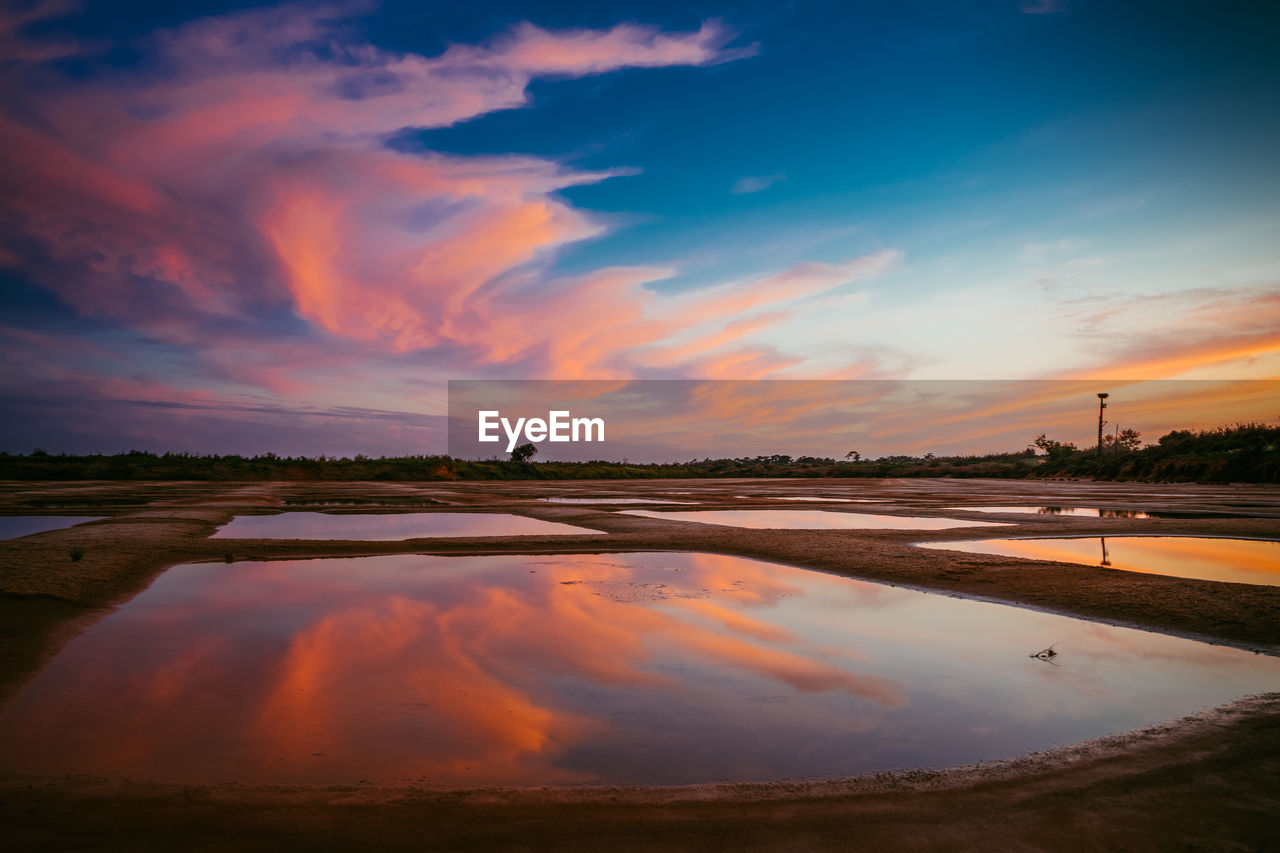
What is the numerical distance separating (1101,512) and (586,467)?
8511 cm

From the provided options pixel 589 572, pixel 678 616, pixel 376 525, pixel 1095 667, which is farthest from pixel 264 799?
pixel 376 525

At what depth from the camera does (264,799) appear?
4.54m

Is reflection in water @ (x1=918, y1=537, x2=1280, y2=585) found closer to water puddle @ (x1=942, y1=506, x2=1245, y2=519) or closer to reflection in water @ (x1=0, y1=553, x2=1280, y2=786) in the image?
reflection in water @ (x1=0, y1=553, x2=1280, y2=786)

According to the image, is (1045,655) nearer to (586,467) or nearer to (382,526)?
(382,526)

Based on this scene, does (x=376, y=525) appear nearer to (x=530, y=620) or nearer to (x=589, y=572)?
(x=589, y=572)

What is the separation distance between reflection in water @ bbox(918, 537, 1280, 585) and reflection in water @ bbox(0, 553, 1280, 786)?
5.97m

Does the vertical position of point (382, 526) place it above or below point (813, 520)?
above

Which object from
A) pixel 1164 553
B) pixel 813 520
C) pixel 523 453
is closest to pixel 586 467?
pixel 523 453

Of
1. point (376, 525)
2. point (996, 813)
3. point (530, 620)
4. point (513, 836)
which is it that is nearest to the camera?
point (513, 836)

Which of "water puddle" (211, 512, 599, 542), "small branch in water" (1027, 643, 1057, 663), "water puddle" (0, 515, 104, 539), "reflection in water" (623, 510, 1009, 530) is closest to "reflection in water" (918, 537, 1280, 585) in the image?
"reflection in water" (623, 510, 1009, 530)

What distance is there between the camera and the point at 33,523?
22641 mm

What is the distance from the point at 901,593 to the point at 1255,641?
4.73 meters

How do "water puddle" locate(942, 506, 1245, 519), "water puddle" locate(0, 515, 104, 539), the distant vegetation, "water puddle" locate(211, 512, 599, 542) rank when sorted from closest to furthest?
"water puddle" locate(0, 515, 104, 539)
"water puddle" locate(211, 512, 599, 542)
"water puddle" locate(942, 506, 1245, 519)
the distant vegetation

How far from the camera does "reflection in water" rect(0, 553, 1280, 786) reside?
528 centimetres
